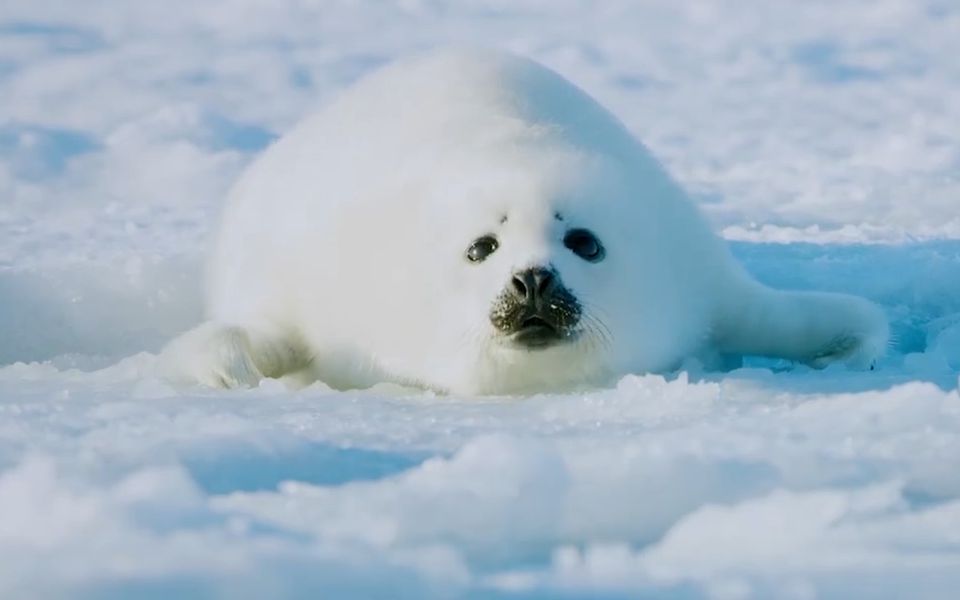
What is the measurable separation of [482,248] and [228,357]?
0.74 metres

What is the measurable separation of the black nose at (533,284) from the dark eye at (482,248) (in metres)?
0.20

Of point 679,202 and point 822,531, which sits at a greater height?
point 679,202

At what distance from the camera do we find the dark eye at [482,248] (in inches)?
144

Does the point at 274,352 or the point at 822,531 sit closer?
the point at 822,531

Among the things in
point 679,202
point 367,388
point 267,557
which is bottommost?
point 267,557

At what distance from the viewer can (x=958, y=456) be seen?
2357mm

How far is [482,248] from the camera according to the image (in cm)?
368

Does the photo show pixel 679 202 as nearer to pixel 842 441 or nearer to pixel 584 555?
pixel 842 441

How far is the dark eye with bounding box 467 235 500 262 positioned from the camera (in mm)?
3664

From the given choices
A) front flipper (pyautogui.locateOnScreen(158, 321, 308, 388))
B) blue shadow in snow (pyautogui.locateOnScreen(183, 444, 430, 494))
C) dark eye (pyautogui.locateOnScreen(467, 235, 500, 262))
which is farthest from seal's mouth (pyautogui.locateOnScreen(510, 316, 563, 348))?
blue shadow in snow (pyautogui.locateOnScreen(183, 444, 430, 494))

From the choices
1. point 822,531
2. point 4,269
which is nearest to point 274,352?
point 4,269

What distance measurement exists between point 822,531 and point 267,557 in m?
0.73

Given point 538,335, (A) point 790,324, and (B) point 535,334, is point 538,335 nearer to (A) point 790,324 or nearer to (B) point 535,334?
(B) point 535,334

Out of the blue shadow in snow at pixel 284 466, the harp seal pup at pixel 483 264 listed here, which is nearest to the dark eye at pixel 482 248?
the harp seal pup at pixel 483 264
